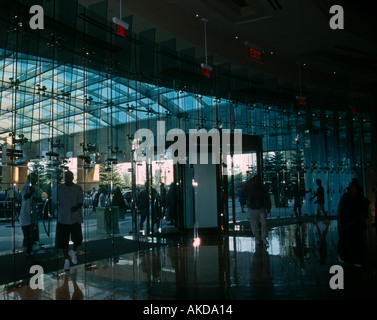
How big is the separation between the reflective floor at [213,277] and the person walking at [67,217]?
477mm

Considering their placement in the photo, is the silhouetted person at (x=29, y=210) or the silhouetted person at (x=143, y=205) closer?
the silhouetted person at (x=29, y=210)

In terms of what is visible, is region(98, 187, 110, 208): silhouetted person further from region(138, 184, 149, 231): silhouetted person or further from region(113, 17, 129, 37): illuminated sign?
region(113, 17, 129, 37): illuminated sign

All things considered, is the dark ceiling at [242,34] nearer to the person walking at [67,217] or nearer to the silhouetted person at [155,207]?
the person walking at [67,217]

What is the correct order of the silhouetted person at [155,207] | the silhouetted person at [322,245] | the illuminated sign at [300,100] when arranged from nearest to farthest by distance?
1. the silhouetted person at [322,245]
2. the silhouetted person at [155,207]
3. the illuminated sign at [300,100]

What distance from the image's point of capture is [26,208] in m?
6.72

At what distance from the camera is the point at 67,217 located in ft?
21.2

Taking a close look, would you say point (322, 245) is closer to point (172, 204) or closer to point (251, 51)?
point (172, 204)

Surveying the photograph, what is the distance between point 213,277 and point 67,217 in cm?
287

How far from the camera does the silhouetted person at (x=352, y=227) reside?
6.38 m

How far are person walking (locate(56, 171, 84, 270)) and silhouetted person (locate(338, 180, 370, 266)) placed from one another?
4.92 meters

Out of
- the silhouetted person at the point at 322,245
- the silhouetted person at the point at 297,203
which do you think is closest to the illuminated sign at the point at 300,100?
the silhouetted person at the point at 297,203
